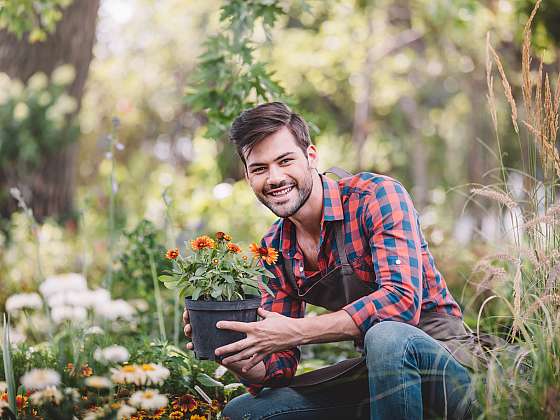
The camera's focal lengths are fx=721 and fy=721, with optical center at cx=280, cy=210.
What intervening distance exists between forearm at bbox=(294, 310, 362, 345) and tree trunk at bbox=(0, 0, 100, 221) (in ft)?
15.8

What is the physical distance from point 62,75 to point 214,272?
4.93m

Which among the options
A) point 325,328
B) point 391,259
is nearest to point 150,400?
point 325,328

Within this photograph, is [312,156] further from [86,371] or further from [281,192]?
[86,371]

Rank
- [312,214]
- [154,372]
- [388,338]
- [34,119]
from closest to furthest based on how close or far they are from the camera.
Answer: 1. [154,372]
2. [388,338]
3. [312,214]
4. [34,119]

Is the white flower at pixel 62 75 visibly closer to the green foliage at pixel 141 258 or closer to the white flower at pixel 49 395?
the green foliage at pixel 141 258

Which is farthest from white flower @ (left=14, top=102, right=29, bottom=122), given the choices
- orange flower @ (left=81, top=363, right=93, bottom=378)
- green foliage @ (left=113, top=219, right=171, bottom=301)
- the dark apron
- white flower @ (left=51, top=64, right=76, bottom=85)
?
the dark apron

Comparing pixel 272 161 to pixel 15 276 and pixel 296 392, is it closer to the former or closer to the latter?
pixel 296 392

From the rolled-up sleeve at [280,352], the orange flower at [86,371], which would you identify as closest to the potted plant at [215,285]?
the rolled-up sleeve at [280,352]

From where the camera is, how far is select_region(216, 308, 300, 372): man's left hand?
2160mm

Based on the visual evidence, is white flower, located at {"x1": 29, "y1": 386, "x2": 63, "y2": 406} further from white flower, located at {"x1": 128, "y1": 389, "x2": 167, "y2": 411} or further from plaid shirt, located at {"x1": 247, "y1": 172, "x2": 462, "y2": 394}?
plaid shirt, located at {"x1": 247, "y1": 172, "x2": 462, "y2": 394}

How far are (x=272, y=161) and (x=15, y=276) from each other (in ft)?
11.6

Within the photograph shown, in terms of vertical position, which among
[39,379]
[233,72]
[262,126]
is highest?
[233,72]

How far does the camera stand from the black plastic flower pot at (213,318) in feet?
7.16

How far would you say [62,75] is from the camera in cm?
660
